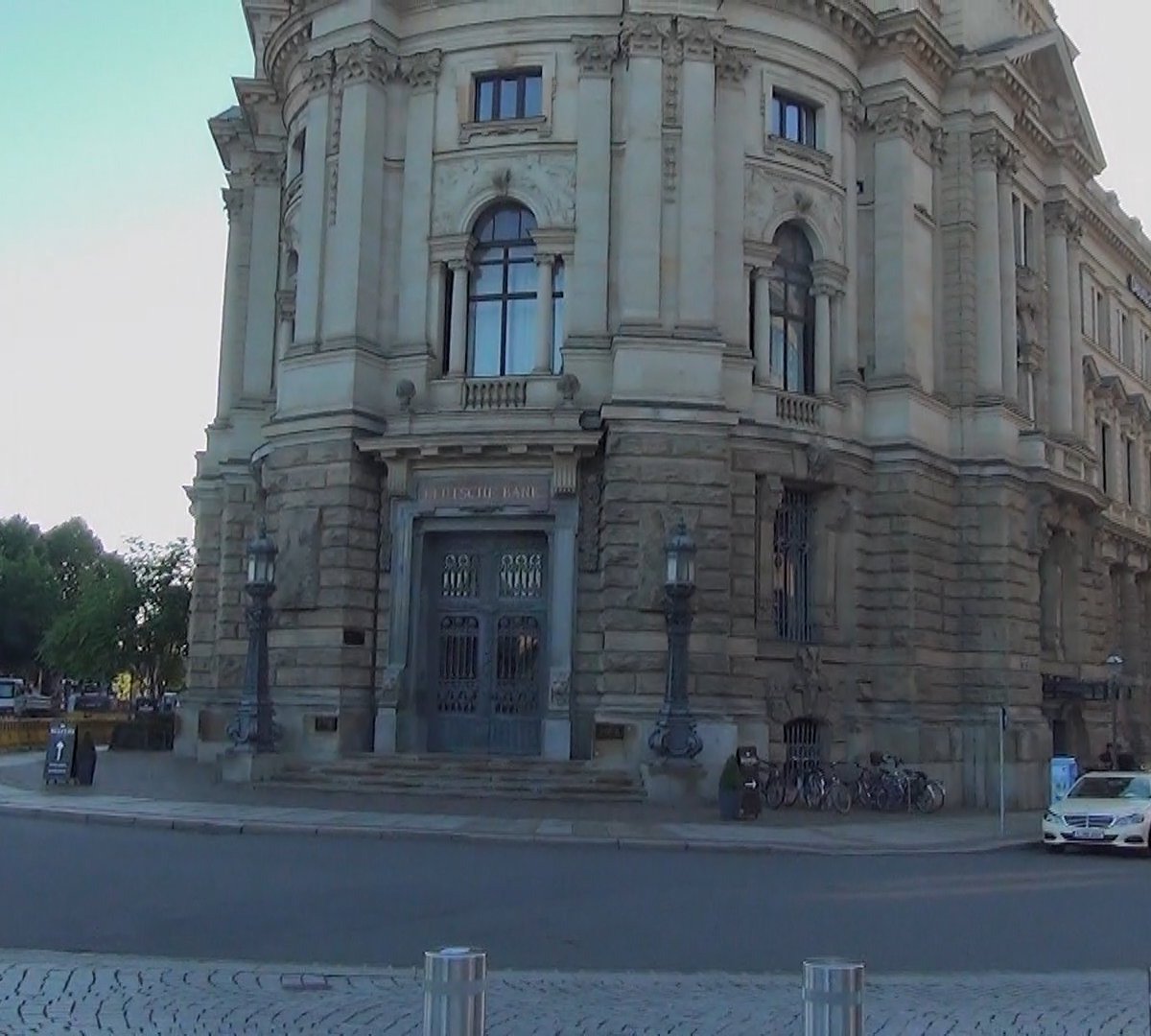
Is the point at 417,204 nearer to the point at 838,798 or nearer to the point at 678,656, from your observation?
the point at 678,656

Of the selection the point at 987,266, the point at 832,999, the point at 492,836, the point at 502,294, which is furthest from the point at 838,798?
the point at 832,999

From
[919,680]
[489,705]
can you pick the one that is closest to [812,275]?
[919,680]

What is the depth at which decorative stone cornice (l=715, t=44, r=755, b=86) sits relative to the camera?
33031mm

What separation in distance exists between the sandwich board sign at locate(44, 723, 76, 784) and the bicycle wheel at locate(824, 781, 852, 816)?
49.1ft

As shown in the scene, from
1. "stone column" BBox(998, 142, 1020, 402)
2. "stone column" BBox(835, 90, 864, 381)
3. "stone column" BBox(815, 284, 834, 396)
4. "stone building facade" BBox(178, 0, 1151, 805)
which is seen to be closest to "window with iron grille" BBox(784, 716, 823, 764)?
"stone building facade" BBox(178, 0, 1151, 805)

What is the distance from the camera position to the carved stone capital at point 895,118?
3641cm

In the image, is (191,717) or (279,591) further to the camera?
(191,717)

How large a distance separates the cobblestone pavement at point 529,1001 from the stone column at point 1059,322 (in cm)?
3293

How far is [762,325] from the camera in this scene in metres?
33.6

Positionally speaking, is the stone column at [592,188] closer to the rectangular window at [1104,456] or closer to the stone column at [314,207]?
the stone column at [314,207]

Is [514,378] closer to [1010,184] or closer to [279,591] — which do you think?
[279,591]

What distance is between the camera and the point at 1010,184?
4006cm

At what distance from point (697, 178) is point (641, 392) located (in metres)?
5.07

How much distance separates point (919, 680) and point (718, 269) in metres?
10.7
